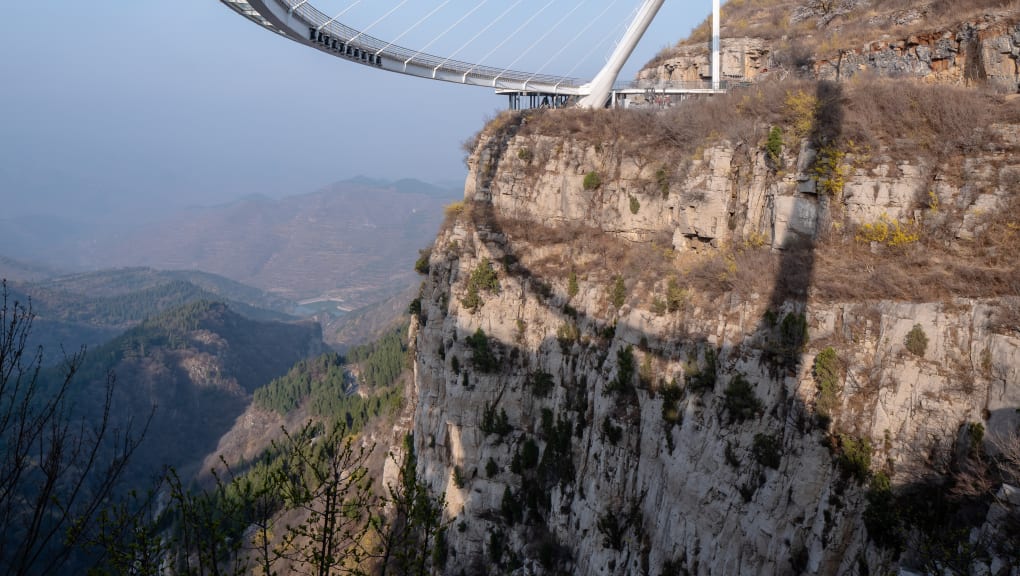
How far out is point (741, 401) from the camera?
63.4 ft

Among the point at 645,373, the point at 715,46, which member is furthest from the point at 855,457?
the point at 715,46

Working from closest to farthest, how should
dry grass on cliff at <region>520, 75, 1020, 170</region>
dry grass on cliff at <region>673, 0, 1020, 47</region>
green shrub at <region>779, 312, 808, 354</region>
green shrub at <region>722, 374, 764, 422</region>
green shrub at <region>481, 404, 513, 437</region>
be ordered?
green shrub at <region>779, 312, 808, 354</region> → green shrub at <region>722, 374, 764, 422</region> → dry grass on cliff at <region>520, 75, 1020, 170</region> → dry grass on cliff at <region>673, 0, 1020, 47</region> → green shrub at <region>481, 404, 513, 437</region>

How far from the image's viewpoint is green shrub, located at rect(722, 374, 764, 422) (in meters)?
19.1

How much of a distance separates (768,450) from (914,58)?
19.5m

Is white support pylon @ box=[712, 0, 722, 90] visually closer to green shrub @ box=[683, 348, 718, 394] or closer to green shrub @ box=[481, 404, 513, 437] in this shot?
green shrub @ box=[683, 348, 718, 394]

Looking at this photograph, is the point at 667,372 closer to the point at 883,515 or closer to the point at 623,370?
the point at 623,370

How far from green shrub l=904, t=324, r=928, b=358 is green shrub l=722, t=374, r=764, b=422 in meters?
4.52

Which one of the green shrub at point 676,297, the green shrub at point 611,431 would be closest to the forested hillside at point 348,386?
the green shrub at point 611,431

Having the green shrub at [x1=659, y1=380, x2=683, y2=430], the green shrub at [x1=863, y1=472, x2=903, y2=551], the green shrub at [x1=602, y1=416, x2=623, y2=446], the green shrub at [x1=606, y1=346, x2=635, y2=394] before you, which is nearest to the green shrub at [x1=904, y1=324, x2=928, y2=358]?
the green shrub at [x1=863, y1=472, x2=903, y2=551]

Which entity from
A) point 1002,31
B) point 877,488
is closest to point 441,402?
point 877,488

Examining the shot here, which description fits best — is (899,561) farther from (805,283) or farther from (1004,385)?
(805,283)

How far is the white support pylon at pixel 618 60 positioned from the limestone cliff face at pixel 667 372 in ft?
22.2

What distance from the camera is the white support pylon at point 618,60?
3569 centimetres

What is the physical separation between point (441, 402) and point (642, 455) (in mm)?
13167
